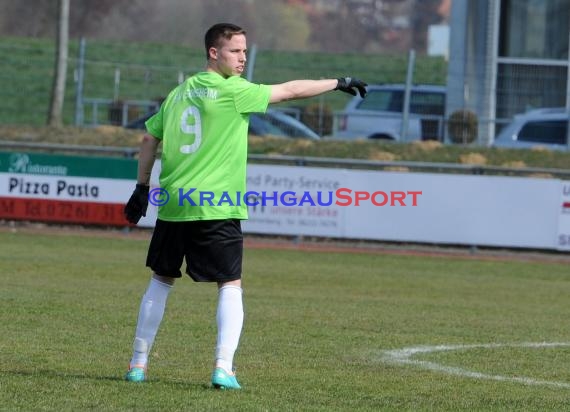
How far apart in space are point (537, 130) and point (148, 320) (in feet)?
69.6

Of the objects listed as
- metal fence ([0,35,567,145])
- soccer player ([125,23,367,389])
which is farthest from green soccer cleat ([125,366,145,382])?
metal fence ([0,35,567,145])

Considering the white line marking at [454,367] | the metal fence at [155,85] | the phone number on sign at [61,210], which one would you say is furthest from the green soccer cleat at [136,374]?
the metal fence at [155,85]

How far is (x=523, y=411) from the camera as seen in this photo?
6.77 m

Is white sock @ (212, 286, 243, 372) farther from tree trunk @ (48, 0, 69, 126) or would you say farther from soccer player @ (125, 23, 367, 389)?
tree trunk @ (48, 0, 69, 126)

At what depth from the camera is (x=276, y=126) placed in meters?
28.5

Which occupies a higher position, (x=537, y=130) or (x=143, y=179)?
(x=537, y=130)

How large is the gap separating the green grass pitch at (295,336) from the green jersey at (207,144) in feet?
3.27

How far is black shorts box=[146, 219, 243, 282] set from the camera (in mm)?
7070

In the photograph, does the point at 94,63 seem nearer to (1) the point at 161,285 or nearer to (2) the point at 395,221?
(2) the point at 395,221

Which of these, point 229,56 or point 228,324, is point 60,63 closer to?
point 229,56

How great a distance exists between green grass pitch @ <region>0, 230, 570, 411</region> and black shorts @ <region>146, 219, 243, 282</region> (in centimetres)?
64

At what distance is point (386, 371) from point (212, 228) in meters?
1.81

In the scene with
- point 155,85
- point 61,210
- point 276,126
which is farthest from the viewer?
point 155,85

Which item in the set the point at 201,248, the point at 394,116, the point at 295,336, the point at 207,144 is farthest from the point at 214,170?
the point at 394,116
